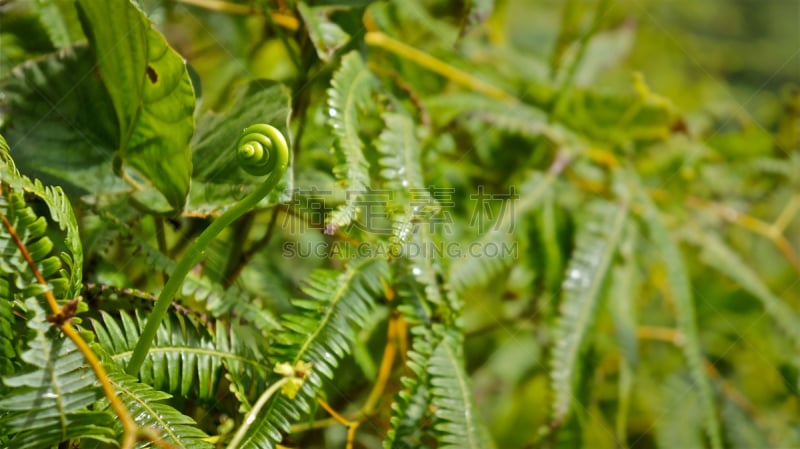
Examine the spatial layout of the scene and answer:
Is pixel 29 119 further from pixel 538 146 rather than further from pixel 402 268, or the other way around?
pixel 538 146

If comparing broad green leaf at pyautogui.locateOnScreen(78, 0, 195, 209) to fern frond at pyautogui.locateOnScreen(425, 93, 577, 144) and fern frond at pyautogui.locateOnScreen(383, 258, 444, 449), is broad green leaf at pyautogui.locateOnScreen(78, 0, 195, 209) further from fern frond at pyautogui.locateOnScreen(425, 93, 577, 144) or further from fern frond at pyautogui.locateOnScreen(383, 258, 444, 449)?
fern frond at pyautogui.locateOnScreen(425, 93, 577, 144)

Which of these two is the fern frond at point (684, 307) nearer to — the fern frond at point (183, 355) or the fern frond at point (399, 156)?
the fern frond at point (399, 156)

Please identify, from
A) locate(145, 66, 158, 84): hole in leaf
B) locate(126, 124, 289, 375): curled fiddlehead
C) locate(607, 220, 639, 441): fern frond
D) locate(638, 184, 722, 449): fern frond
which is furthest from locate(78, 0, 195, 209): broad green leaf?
locate(638, 184, 722, 449): fern frond

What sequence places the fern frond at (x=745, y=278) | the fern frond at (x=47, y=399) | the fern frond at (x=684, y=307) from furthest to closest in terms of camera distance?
the fern frond at (x=745, y=278)
the fern frond at (x=684, y=307)
the fern frond at (x=47, y=399)

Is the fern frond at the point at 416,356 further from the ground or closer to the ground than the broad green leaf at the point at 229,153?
closer to the ground

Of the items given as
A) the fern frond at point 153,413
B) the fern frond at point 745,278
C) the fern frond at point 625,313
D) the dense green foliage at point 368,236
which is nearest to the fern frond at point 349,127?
the dense green foliage at point 368,236

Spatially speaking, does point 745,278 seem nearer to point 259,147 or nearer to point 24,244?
point 259,147

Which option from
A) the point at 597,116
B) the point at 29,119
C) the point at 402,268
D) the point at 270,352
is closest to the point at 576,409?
the point at 402,268
